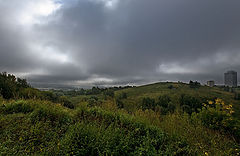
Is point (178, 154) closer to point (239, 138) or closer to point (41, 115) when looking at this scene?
point (239, 138)

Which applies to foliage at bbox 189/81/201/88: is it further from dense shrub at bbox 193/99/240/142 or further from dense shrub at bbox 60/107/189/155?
dense shrub at bbox 60/107/189/155

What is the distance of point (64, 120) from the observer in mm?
4562

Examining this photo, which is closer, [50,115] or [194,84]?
[50,115]

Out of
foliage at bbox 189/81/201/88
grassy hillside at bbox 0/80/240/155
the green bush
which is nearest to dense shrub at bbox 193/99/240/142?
grassy hillside at bbox 0/80/240/155

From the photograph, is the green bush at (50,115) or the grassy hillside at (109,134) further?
the green bush at (50,115)

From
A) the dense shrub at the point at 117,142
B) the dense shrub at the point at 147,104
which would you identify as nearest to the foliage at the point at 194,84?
the dense shrub at the point at 147,104

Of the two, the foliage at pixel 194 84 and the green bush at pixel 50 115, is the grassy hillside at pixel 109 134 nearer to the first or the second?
the green bush at pixel 50 115

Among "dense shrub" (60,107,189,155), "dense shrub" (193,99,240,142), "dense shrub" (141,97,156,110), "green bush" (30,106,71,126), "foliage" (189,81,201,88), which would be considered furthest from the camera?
"foliage" (189,81,201,88)

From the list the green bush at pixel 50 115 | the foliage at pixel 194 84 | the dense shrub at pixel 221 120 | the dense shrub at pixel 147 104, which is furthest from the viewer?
the foliage at pixel 194 84

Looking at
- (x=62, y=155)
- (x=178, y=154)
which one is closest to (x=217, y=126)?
(x=178, y=154)

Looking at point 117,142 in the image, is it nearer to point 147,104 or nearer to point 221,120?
point 221,120

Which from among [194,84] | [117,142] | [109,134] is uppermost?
[194,84]

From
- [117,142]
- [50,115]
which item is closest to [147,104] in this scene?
[50,115]

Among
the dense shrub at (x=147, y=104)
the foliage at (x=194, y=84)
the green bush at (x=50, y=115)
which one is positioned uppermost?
the foliage at (x=194, y=84)
